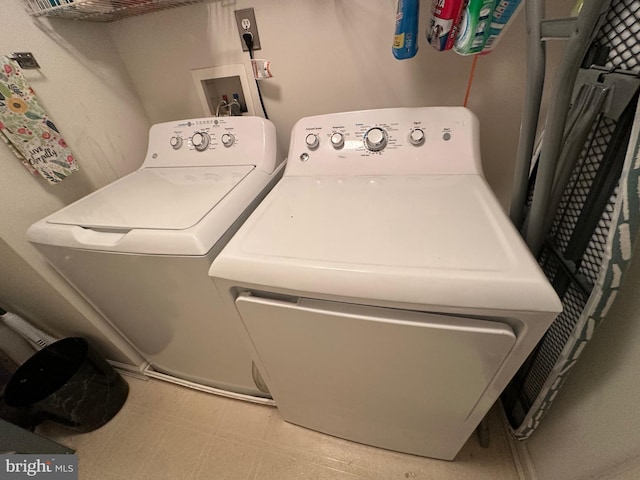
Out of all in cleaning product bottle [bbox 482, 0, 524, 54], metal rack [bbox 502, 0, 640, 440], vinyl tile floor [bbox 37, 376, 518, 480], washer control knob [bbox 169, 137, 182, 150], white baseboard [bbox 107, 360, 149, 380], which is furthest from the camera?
white baseboard [bbox 107, 360, 149, 380]

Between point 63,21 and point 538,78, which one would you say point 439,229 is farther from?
point 63,21

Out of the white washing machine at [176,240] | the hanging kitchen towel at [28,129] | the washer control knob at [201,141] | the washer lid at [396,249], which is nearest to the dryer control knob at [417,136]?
the washer lid at [396,249]

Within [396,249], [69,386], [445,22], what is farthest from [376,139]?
[69,386]

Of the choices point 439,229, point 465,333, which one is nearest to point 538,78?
point 439,229

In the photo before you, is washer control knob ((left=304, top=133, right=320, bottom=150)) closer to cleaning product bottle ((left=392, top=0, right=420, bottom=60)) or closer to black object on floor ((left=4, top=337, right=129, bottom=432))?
cleaning product bottle ((left=392, top=0, right=420, bottom=60))

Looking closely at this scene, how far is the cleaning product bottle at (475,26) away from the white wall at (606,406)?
584mm

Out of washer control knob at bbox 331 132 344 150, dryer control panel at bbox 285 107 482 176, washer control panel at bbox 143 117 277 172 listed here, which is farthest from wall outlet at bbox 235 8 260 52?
washer control knob at bbox 331 132 344 150

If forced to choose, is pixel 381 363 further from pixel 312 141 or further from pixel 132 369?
pixel 132 369

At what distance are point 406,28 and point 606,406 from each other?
1.06 m

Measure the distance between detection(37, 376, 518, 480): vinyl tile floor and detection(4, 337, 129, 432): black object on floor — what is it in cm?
10

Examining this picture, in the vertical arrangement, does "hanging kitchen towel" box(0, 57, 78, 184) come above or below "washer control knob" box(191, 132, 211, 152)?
above

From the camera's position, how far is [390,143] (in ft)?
2.79

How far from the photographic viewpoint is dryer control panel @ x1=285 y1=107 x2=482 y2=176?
805 millimetres

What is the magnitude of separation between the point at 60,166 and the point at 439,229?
128 centimetres
